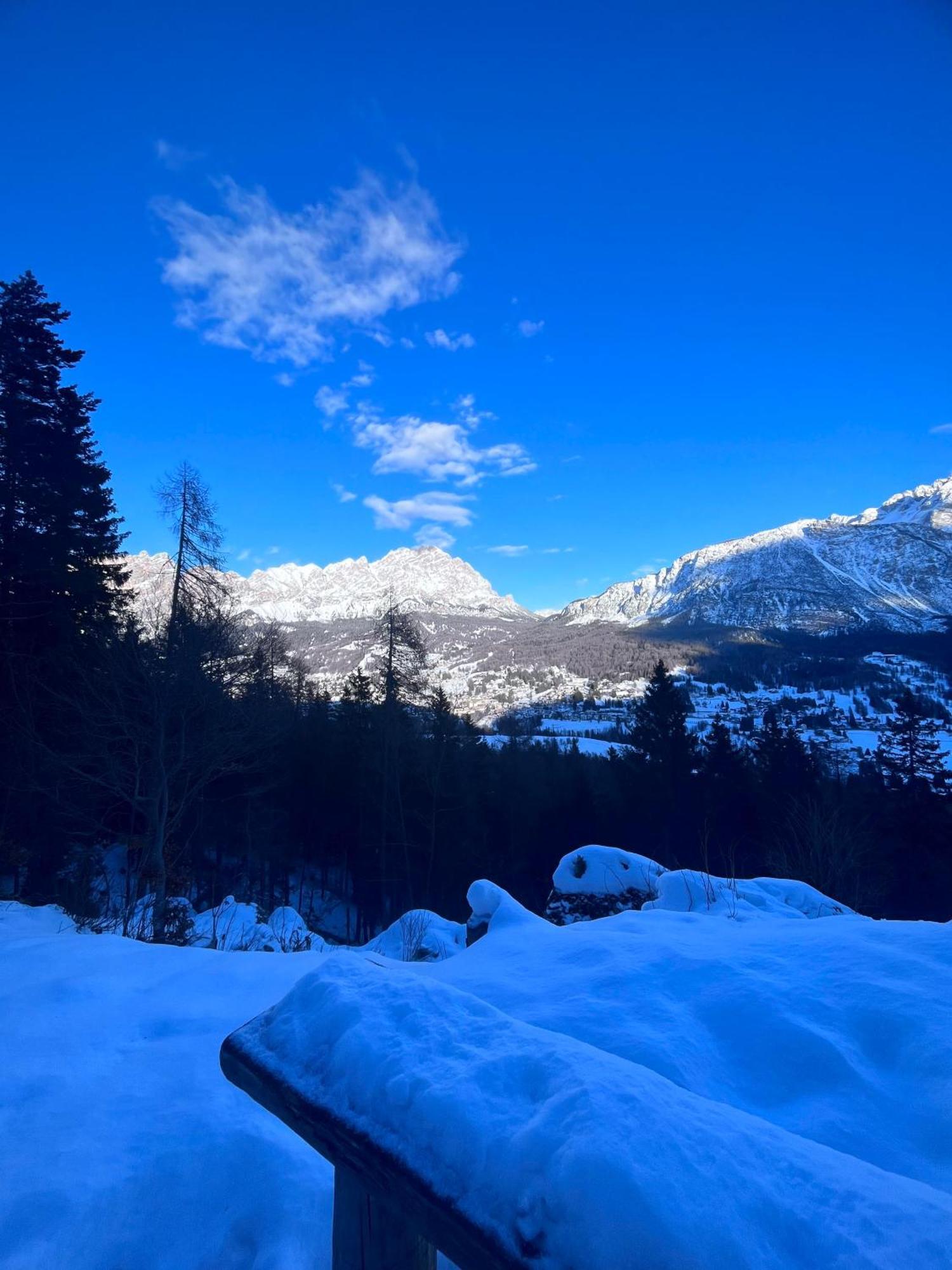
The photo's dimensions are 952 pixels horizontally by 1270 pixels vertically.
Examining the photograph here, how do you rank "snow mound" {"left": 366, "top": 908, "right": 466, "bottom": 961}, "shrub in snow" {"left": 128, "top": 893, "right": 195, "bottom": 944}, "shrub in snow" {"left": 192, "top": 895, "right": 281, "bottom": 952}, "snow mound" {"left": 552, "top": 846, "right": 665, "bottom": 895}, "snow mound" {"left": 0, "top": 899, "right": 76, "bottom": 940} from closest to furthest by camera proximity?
"snow mound" {"left": 0, "top": 899, "right": 76, "bottom": 940}, "shrub in snow" {"left": 128, "top": 893, "right": 195, "bottom": 944}, "shrub in snow" {"left": 192, "top": 895, "right": 281, "bottom": 952}, "snow mound" {"left": 366, "top": 908, "right": 466, "bottom": 961}, "snow mound" {"left": 552, "top": 846, "right": 665, "bottom": 895}

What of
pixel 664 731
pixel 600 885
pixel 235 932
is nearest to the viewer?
pixel 235 932

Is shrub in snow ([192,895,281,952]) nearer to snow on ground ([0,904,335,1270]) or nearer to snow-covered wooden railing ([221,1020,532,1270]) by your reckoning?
snow on ground ([0,904,335,1270])

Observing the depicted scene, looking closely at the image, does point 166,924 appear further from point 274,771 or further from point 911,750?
point 911,750

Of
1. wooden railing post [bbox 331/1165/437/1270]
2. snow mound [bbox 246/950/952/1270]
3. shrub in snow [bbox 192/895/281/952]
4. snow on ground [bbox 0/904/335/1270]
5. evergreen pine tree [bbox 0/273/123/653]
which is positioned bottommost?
shrub in snow [bbox 192/895/281/952]

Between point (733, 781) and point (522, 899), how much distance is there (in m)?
9.63

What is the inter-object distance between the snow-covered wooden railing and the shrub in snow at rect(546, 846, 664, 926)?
724 cm

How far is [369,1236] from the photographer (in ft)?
3.73

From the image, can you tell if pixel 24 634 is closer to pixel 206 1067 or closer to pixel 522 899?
pixel 206 1067

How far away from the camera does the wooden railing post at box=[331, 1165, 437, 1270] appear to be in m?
1.13

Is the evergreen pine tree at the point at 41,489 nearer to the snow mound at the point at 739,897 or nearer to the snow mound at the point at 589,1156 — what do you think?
the snow mound at the point at 739,897

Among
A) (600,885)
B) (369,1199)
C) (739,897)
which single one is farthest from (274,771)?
(369,1199)

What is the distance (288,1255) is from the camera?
1.53 m

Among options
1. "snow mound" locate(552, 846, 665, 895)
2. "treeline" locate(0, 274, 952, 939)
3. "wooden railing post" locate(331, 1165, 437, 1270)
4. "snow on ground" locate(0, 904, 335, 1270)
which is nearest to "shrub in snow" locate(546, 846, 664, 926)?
"snow mound" locate(552, 846, 665, 895)

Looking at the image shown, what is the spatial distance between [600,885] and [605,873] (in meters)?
0.18
